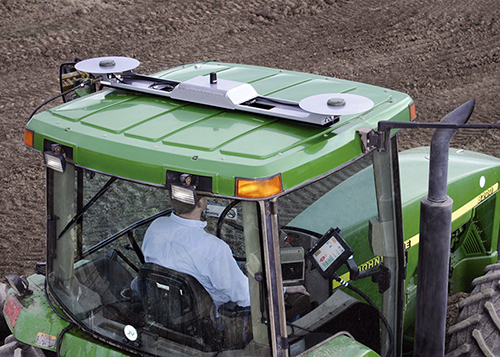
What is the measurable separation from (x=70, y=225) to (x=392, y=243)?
154 cm

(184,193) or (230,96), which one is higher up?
(230,96)

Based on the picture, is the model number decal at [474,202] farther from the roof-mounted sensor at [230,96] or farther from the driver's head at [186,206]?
the driver's head at [186,206]

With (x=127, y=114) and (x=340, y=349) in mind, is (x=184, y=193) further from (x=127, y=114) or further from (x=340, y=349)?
(x=340, y=349)

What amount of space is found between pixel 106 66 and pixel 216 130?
2.91 feet

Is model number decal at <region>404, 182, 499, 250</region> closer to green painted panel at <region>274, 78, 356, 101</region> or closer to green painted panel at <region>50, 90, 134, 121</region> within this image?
green painted panel at <region>274, 78, 356, 101</region>

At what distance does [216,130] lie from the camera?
2.55 metres

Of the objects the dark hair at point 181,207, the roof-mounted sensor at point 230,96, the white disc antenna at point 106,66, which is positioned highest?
the white disc antenna at point 106,66

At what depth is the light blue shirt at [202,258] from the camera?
2.53 metres

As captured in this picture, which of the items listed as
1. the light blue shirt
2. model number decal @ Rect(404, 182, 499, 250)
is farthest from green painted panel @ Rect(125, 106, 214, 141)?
model number decal @ Rect(404, 182, 499, 250)

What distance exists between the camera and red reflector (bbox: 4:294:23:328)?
3004 millimetres

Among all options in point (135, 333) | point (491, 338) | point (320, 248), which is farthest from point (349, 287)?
point (135, 333)

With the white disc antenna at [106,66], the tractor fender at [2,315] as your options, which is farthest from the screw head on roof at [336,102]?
the tractor fender at [2,315]

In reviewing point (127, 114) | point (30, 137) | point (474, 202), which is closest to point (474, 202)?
point (474, 202)

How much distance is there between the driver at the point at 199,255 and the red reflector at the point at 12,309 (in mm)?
812
